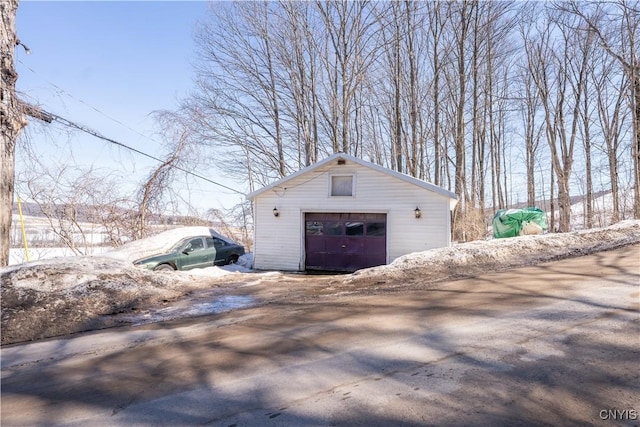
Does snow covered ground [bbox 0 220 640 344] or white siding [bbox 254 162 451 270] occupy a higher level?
white siding [bbox 254 162 451 270]

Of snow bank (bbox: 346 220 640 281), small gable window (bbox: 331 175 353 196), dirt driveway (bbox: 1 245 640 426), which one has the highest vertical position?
small gable window (bbox: 331 175 353 196)

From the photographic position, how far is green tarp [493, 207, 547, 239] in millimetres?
16516

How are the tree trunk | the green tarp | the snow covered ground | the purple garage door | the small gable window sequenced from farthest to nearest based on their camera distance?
the green tarp < the small gable window < the purple garage door < the tree trunk < the snow covered ground

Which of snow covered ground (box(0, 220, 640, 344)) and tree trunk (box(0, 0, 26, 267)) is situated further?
tree trunk (box(0, 0, 26, 267))

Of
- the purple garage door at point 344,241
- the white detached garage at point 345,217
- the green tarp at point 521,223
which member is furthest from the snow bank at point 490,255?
the green tarp at point 521,223

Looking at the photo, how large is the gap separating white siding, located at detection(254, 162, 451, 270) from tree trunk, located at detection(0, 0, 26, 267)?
7809mm

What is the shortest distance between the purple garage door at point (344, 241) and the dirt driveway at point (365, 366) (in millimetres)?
7254

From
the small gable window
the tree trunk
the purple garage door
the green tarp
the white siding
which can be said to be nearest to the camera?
the tree trunk

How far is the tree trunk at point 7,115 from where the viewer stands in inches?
278

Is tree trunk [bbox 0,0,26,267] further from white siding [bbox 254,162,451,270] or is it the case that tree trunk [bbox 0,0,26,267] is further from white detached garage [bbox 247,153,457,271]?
white siding [bbox 254,162,451,270]

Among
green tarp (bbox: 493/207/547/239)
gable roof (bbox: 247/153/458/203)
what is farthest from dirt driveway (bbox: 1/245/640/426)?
green tarp (bbox: 493/207/547/239)

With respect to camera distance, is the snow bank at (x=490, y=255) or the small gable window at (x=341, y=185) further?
the small gable window at (x=341, y=185)

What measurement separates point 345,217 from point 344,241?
84 centimetres

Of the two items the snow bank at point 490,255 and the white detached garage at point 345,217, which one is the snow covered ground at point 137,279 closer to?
the snow bank at point 490,255
